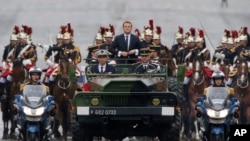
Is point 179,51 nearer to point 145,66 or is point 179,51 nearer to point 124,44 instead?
point 124,44

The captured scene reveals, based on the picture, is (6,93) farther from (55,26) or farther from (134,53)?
(55,26)

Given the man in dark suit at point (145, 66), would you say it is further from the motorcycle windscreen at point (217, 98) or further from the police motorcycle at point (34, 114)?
the police motorcycle at point (34, 114)

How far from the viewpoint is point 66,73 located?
28.7 m

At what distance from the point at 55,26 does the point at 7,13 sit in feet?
21.3

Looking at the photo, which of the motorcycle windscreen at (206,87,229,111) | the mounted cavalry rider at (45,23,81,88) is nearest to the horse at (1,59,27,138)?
the mounted cavalry rider at (45,23,81,88)

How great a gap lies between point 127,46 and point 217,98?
10.6 ft

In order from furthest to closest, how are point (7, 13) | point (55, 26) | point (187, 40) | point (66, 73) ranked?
point (7, 13)
point (55, 26)
point (187, 40)
point (66, 73)

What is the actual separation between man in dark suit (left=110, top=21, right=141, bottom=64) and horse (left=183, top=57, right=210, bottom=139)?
3.89 metres

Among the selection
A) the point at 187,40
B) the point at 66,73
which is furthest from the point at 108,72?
the point at 187,40

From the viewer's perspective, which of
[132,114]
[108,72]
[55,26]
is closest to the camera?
[132,114]

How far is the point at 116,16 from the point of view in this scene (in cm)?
6875

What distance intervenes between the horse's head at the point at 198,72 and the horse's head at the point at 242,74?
2.72 ft

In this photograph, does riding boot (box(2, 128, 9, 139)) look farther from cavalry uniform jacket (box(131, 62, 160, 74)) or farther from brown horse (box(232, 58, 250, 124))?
brown horse (box(232, 58, 250, 124))

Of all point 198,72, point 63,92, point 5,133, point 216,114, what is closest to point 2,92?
point 5,133
